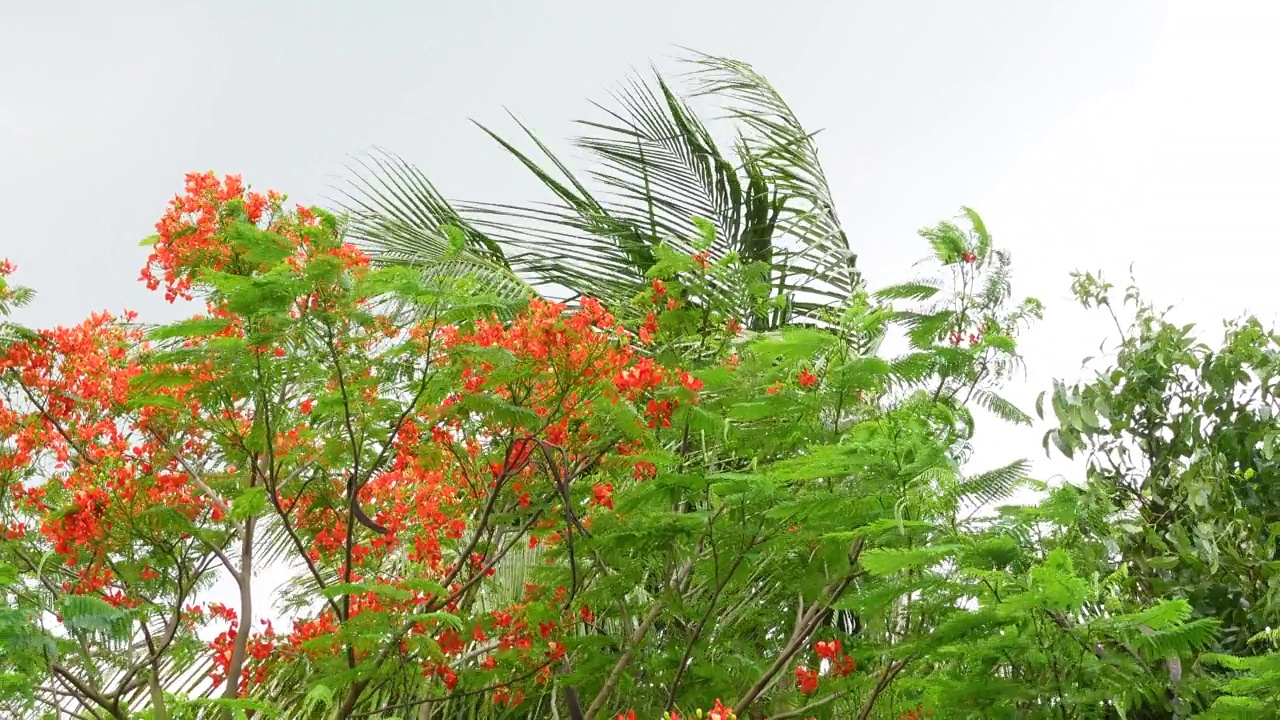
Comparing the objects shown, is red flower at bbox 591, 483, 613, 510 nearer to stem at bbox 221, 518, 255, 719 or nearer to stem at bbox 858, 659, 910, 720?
stem at bbox 858, 659, 910, 720

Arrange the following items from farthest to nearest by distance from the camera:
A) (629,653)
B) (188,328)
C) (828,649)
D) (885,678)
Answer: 1. (828,649)
2. (885,678)
3. (629,653)
4. (188,328)

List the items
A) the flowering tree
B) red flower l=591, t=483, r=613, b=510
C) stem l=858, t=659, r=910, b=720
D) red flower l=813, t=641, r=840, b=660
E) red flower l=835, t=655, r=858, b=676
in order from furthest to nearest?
red flower l=835, t=655, r=858, b=676, red flower l=813, t=641, r=840, b=660, red flower l=591, t=483, r=613, b=510, stem l=858, t=659, r=910, b=720, the flowering tree

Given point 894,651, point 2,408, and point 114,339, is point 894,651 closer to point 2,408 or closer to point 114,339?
point 114,339

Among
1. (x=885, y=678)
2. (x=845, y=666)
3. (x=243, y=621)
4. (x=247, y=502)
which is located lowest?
(x=885, y=678)

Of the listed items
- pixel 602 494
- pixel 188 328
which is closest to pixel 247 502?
pixel 188 328

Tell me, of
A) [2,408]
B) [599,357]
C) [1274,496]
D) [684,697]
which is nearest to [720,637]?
[684,697]

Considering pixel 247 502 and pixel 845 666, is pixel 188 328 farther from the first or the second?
pixel 845 666

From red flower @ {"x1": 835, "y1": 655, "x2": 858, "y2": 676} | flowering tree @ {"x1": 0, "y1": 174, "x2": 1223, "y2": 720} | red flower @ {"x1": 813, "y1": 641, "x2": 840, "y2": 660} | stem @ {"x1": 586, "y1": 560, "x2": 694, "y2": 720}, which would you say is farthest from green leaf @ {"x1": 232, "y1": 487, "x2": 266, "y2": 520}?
red flower @ {"x1": 835, "y1": 655, "x2": 858, "y2": 676}

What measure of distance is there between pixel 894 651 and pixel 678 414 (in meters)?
1.32

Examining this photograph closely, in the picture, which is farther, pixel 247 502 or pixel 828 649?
pixel 828 649

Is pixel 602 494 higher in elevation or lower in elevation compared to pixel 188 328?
lower

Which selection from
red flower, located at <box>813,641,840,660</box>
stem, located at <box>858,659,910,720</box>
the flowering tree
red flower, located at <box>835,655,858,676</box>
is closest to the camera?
the flowering tree

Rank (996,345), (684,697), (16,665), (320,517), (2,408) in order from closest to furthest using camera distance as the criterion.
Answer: (16,665) < (996,345) < (684,697) < (2,408) < (320,517)

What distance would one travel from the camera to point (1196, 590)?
5250mm
